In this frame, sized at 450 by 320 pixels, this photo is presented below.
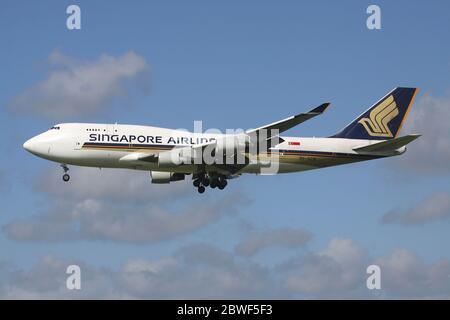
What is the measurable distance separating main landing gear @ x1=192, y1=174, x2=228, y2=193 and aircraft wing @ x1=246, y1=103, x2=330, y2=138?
636 centimetres

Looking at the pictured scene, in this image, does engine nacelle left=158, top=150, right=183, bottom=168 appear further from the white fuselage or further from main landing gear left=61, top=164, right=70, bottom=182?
main landing gear left=61, top=164, right=70, bottom=182

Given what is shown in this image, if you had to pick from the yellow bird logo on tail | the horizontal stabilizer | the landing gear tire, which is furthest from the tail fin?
the landing gear tire

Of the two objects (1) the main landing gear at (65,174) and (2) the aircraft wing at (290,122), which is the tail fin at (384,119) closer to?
(2) the aircraft wing at (290,122)

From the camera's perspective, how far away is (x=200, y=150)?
60906 millimetres

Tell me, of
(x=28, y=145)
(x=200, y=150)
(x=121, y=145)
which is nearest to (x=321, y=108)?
(x=200, y=150)

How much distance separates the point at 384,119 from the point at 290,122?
52.2 ft

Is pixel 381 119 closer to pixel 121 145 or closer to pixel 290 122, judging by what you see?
pixel 290 122

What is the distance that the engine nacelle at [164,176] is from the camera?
219 feet

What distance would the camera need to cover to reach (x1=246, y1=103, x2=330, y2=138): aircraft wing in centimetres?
5406

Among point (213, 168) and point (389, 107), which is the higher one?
point (389, 107)
